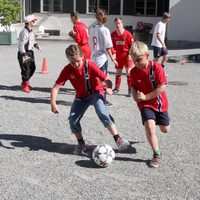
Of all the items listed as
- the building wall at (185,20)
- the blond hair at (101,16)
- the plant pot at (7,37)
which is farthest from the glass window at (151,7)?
the blond hair at (101,16)

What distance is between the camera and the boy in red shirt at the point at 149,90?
5289 millimetres

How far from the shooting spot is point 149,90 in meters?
5.50

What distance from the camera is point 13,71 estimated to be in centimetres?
1345

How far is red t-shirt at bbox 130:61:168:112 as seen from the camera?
5.39m

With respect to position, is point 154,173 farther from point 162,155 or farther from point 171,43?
point 171,43

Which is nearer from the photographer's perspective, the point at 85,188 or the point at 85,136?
the point at 85,188

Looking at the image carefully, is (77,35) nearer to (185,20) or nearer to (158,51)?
(158,51)

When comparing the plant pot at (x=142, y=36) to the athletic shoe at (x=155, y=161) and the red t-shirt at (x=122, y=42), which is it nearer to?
the red t-shirt at (x=122, y=42)

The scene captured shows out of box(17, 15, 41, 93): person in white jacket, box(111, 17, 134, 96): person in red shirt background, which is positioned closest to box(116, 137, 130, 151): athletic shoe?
box(111, 17, 134, 96): person in red shirt background

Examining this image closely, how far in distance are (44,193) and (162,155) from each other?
180cm

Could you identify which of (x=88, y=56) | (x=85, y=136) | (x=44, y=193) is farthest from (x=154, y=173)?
(x=88, y=56)

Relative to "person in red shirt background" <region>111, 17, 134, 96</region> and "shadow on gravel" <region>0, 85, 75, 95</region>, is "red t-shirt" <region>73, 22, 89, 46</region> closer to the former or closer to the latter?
"person in red shirt background" <region>111, 17, 134, 96</region>

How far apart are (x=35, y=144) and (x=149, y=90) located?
186 centimetres

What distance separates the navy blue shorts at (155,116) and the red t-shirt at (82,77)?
0.70m
